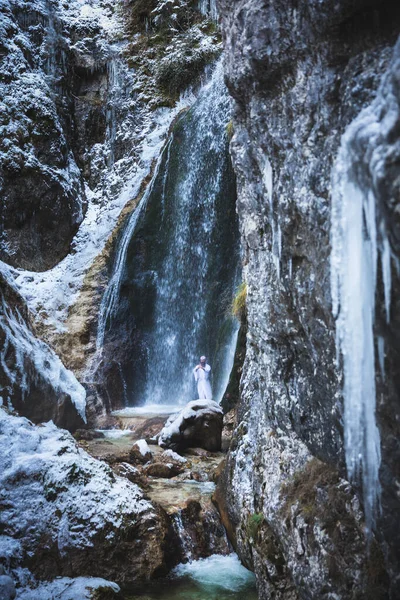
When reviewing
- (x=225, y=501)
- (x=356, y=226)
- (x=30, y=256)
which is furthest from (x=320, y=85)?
(x=30, y=256)

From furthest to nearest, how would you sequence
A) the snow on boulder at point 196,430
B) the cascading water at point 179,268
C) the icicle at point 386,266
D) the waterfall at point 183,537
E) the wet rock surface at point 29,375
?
the cascading water at point 179,268
the snow on boulder at point 196,430
the wet rock surface at point 29,375
the waterfall at point 183,537
the icicle at point 386,266

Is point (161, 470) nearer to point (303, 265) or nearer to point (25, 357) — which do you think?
point (25, 357)

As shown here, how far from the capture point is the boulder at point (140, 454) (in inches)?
304

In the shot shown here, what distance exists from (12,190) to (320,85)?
14370 mm

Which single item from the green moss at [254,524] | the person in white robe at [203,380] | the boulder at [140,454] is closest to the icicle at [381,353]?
the green moss at [254,524]

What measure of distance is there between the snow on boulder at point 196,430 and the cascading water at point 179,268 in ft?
12.1

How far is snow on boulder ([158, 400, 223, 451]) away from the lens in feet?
27.7

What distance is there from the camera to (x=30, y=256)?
1595 cm

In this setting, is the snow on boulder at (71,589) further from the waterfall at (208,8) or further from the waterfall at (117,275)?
the waterfall at (208,8)

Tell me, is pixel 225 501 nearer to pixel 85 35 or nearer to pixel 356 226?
pixel 356 226

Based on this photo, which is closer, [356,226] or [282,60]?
[356,226]

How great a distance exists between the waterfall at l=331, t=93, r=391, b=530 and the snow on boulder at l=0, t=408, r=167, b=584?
9.27 ft

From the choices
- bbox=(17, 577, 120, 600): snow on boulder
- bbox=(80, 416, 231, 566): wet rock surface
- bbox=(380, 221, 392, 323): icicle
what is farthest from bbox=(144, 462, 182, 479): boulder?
bbox=(380, 221, 392, 323): icicle

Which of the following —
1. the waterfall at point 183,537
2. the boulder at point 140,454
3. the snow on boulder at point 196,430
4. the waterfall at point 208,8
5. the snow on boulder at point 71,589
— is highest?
the waterfall at point 208,8
